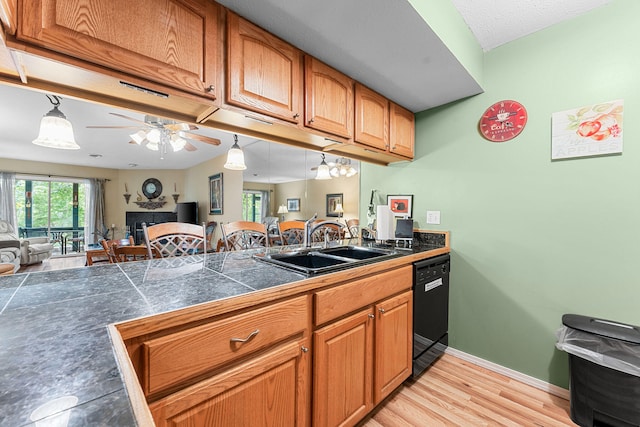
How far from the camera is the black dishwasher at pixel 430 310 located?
1.67 metres

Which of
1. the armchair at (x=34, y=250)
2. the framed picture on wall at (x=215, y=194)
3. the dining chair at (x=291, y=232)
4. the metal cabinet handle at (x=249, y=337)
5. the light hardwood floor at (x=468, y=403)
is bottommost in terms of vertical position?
the light hardwood floor at (x=468, y=403)

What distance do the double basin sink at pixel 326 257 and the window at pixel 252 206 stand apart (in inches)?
50.7

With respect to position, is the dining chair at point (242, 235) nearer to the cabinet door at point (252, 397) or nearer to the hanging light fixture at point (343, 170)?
the hanging light fixture at point (343, 170)

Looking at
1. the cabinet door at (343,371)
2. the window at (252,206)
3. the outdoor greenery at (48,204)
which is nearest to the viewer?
the cabinet door at (343,371)

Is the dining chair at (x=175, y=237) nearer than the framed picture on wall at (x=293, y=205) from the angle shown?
Yes

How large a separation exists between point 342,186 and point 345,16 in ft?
5.43

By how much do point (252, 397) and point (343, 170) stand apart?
2175mm

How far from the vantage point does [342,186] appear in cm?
271

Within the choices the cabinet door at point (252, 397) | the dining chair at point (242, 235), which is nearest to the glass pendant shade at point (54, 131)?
the dining chair at point (242, 235)

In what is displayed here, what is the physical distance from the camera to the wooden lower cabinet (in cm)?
110

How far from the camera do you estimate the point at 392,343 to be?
1466mm

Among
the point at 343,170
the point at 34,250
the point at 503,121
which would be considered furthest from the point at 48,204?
the point at 503,121

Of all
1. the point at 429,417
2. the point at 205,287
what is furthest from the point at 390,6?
the point at 429,417

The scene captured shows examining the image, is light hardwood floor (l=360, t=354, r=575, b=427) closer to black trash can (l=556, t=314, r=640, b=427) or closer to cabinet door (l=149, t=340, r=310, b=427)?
black trash can (l=556, t=314, r=640, b=427)
